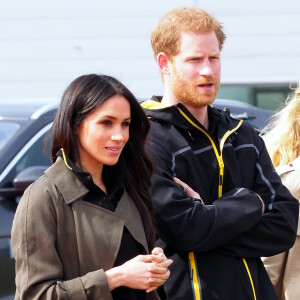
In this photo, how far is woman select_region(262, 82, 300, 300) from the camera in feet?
14.4

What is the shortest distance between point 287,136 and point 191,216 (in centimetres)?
125

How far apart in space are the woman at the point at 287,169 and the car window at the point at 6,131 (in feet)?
4.97

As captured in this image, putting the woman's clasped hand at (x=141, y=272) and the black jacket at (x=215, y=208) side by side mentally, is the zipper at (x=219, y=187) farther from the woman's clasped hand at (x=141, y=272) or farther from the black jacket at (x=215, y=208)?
the woman's clasped hand at (x=141, y=272)

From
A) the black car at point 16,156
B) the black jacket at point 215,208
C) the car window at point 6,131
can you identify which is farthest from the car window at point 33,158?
the black jacket at point 215,208

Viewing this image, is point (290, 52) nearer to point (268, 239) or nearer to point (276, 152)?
point (276, 152)

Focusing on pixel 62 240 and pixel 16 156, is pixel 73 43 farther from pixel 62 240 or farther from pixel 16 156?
pixel 62 240

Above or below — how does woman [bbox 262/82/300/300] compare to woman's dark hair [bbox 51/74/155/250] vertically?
below

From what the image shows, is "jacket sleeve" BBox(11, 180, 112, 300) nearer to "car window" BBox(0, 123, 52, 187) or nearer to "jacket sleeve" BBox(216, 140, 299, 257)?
"jacket sleeve" BBox(216, 140, 299, 257)

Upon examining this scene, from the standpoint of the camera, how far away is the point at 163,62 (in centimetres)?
395

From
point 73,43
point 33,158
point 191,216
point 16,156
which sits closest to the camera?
point 191,216

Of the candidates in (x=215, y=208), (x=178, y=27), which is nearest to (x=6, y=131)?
(x=178, y=27)

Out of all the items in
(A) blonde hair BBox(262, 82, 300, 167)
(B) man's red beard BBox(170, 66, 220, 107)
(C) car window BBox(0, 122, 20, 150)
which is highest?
(B) man's red beard BBox(170, 66, 220, 107)

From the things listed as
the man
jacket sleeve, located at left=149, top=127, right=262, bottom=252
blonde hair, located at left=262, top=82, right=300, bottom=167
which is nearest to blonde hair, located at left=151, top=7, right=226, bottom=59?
the man

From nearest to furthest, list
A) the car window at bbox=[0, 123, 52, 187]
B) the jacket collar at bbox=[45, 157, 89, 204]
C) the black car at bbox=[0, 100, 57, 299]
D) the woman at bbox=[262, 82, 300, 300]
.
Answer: the jacket collar at bbox=[45, 157, 89, 204]
the woman at bbox=[262, 82, 300, 300]
the black car at bbox=[0, 100, 57, 299]
the car window at bbox=[0, 123, 52, 187]
